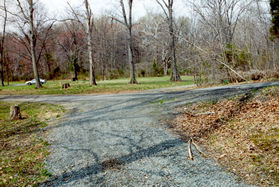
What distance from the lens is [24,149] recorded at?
5.64 m

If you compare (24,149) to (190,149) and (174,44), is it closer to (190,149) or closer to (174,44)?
(190,149)

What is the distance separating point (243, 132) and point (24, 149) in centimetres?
539

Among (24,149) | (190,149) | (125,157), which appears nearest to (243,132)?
(190,149)

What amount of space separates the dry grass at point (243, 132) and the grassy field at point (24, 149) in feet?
11.5

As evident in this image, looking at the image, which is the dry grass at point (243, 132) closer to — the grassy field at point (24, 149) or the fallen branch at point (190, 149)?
the fallen branch at point (190, 149)

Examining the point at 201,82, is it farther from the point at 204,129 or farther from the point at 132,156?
the point at 132,156

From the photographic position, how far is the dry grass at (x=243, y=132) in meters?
3.58

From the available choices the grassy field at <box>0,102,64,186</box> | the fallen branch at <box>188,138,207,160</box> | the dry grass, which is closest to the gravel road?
the fallen branch at <box>188,138,207,160</box>

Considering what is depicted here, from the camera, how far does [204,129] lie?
5.77m

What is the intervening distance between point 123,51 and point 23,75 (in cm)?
2248

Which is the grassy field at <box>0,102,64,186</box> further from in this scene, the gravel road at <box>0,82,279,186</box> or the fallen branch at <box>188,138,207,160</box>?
the fallen branch at <box>188,138,207,160</box>

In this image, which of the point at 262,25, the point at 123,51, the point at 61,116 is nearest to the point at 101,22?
the point at 123,51

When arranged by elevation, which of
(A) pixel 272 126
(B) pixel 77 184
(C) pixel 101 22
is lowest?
(B) pixel 77 184

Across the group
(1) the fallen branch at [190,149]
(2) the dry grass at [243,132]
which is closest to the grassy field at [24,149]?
(1) the fallen branch at [190,149]
